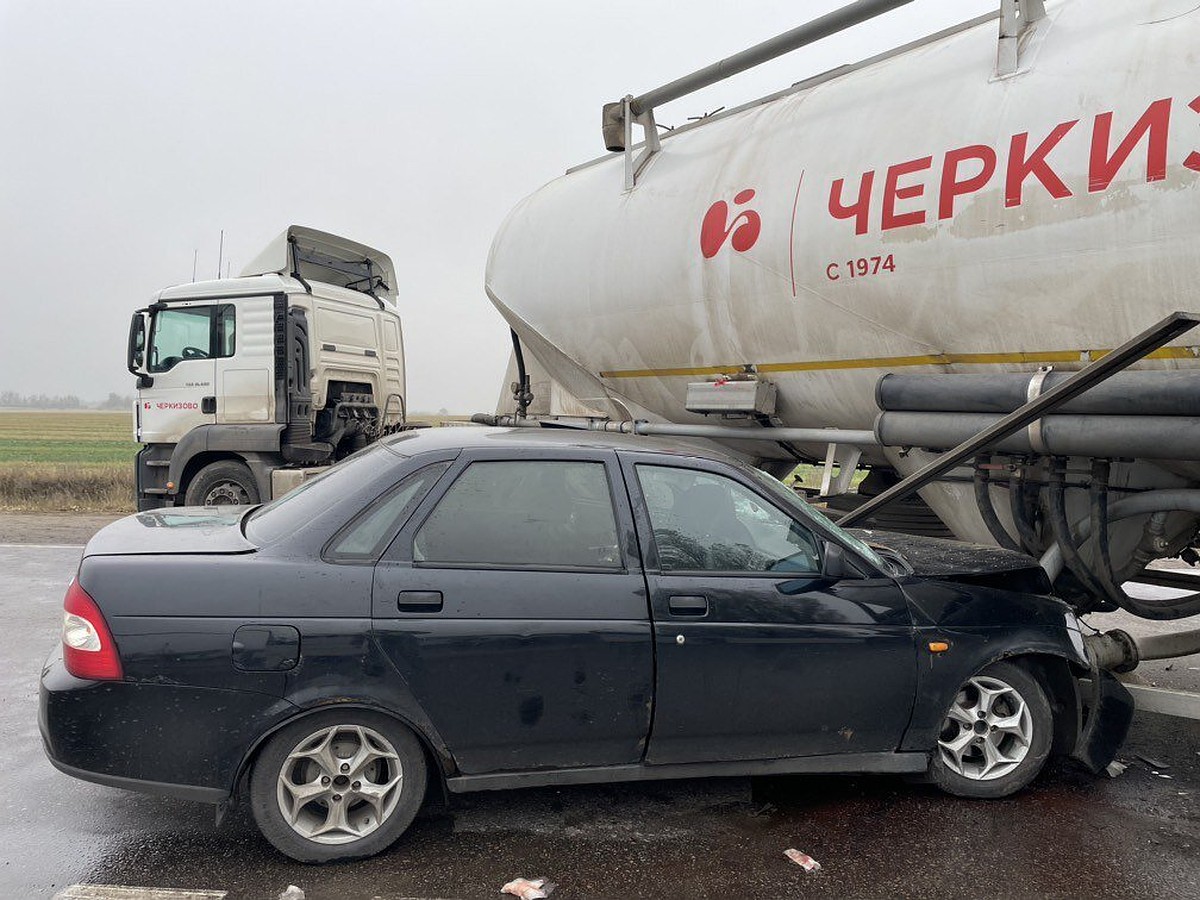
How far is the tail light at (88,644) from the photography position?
116 inches

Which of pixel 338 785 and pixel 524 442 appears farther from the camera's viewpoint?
pixel 524 442

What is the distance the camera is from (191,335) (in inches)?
388

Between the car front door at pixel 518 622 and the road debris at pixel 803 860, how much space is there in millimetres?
634

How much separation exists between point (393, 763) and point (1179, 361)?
3553 millimetres

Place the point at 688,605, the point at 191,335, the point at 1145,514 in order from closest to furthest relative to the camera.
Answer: the point at 688,605 < the point at 1145,514 < the point at 191,335

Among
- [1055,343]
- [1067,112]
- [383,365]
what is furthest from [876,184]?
[383,365]

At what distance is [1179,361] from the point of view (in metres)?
3.79

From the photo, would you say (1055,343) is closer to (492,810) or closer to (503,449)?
(503,449)

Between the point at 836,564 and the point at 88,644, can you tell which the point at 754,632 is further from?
the point at 88,644

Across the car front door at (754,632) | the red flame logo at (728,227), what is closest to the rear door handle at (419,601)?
the car front door at (754,632)

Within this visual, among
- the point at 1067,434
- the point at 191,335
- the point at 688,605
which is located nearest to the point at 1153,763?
the point at 1067,434

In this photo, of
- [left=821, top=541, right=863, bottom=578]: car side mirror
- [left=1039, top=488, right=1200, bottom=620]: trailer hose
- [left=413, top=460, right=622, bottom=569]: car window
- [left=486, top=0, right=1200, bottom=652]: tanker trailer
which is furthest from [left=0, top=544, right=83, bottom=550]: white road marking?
[left=1039, top=488, right=1200, bottom=620]: trailer hose

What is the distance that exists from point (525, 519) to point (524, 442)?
347 mm

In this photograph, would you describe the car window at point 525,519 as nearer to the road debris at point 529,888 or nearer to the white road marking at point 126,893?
the road debris at point 529,888
